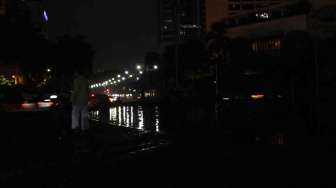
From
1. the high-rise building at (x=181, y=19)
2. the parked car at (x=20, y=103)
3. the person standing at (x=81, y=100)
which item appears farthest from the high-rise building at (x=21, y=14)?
the person standing at (x=81, y=100)

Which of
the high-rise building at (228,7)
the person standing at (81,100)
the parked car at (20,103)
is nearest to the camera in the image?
the person standing at (81,100)

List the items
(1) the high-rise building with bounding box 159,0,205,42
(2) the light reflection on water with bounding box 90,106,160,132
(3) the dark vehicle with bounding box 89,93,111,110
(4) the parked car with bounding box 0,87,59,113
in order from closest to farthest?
(2) the light reflection on water with bounding box 90,106,160,132 → (4) the parked car with bounding box 0,87,59,113 → (3) the dark vehicle with bounding box 89,93,111,110 → (1) the high-rise building with bounding box 159,0,205,42

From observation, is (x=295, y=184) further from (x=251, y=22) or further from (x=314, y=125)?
(x=251, y=22)

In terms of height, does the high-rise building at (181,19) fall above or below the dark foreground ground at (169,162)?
above

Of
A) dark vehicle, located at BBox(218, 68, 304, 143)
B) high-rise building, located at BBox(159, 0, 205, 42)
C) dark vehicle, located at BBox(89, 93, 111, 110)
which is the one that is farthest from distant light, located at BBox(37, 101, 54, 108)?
high-rise building, located at BBox(159, 0, 205, 42)

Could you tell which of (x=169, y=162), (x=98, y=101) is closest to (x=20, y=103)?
(x=98, y=101)

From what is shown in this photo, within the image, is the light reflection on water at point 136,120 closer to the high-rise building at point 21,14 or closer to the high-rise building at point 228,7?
the high-rise building at point 21,14

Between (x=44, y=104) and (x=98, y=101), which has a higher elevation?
(x=98, y=101)

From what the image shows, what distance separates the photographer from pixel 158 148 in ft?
42.4

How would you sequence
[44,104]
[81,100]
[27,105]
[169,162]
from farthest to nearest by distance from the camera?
[44,104], [27,105], [81,100], [169,162]

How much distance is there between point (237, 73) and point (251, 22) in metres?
52.4

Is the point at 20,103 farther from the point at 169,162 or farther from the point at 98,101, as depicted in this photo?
the point at 169,162

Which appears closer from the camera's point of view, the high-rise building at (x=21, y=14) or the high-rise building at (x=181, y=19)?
the high-rise building at (x=21, y=14)

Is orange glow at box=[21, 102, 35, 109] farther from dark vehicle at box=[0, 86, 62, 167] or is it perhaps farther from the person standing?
the person standing
